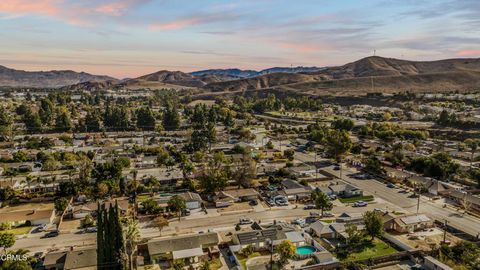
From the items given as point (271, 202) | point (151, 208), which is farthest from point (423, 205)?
point (151, 208)

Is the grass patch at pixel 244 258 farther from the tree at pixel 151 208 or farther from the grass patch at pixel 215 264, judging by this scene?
the tree at pixel 151 208

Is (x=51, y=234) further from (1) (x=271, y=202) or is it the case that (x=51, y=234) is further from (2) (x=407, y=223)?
(2) (x=407, y=223)

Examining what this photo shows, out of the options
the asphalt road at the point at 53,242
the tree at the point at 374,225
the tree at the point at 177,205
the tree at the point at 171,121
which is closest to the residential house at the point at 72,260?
the asphalt road at the point at 53,242

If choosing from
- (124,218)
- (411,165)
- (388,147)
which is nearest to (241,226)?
(124,218)

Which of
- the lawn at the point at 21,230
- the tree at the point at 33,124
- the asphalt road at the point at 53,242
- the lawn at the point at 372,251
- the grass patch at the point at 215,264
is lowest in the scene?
the lawn at the point at 21,230

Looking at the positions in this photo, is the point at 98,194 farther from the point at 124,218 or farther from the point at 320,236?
the point at 320,236

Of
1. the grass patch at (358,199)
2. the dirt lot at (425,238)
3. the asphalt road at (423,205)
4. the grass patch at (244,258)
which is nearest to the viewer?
the grass patch at (244,258)
